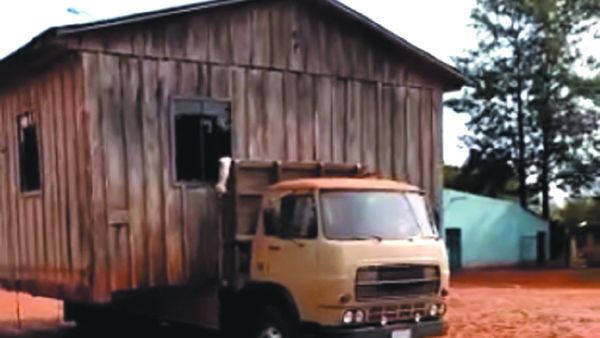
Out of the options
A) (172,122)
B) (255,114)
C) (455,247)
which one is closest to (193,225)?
(172,122)

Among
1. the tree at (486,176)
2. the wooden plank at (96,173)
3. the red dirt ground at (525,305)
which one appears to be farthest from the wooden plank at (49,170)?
the tree at (486,176)

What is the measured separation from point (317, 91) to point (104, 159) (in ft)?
12.2

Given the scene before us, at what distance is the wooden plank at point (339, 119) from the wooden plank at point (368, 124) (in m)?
0.34

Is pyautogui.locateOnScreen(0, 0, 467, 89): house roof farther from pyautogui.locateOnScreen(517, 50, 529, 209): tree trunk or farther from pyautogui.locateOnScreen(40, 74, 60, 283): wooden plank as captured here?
Answer: pyautogui.locateOnScreen(517, 50, 529, 209): tree trunk

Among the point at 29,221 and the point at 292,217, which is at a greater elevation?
the point at 292,217

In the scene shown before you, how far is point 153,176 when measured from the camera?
1209 cm

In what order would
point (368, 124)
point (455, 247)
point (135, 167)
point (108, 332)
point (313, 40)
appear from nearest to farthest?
point (135, 167), point (313, 40), point (368, 124), point (108, 332), point (455, 247)

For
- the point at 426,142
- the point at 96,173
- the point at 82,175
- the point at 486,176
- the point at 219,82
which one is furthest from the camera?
the point at 486,176

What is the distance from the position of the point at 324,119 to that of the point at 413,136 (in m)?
1.83

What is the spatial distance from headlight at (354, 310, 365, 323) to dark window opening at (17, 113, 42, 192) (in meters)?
5.93

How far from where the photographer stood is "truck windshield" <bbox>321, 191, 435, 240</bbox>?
33.4 feet

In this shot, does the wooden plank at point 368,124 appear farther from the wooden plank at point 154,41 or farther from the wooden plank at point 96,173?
the wooden plank at point 96,173

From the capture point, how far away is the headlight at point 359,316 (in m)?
9.91

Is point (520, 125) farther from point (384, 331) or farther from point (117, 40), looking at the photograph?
point (384, 331)
